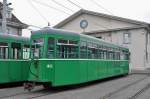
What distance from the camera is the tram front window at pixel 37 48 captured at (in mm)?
15379

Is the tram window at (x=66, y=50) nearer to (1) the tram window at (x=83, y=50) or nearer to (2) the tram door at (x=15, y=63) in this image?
(1) the tram window at (x=83, y=50)

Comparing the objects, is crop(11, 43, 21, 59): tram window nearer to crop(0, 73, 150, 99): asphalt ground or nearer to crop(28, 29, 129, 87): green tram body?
crop(0, 73, 150, 99): asphalt ground

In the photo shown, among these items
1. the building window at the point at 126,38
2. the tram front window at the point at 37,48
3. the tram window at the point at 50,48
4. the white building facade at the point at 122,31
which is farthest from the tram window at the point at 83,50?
the building window at the point at 126,38

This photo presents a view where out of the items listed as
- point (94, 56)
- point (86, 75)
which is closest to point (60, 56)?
point (86, 75)

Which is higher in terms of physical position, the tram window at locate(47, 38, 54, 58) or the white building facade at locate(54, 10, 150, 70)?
the white building facade at locate(54, 10, 150, 70)

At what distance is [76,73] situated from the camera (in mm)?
16531

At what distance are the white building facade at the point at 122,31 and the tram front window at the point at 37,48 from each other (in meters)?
29.5

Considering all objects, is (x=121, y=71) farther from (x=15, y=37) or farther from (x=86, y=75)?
(x=15, y=37)

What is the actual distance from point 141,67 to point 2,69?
30.0 meters

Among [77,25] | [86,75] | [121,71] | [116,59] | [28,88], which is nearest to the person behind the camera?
[28,88]

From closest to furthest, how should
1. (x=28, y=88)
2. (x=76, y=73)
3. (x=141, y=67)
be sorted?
(x=28, y=88) < (x=76, y=73) < (x=141, y=67)

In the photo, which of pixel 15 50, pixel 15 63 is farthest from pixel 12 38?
pixel 15 63

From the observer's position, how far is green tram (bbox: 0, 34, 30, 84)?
55.4 feet

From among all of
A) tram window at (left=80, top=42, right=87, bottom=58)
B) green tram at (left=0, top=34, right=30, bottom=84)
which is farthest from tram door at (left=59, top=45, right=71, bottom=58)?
green tram at (left=0, top=34, right=30, bottom=84)
